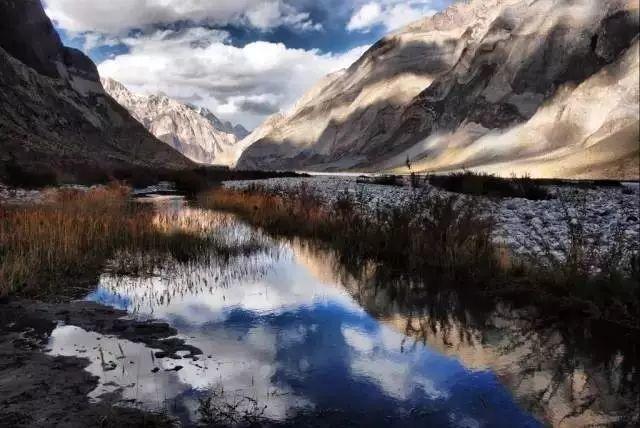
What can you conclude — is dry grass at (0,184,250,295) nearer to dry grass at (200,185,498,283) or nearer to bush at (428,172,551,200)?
dry grass at (200,185,498,283)

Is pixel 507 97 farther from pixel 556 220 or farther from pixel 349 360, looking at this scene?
pixel 349 360

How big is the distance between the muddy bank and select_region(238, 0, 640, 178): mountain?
44579 mm

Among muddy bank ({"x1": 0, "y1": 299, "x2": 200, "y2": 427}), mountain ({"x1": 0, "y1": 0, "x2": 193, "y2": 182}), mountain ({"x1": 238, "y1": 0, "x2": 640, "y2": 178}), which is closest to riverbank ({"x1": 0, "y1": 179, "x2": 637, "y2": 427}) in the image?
muddy bank ({"x1": 0, "y1": 299, "x2": 200, "y2": 427})

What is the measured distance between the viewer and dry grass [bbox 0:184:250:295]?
863cm

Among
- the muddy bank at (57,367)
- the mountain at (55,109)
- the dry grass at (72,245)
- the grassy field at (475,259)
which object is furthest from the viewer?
the mountain at (55,109)

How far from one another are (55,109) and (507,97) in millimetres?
62717

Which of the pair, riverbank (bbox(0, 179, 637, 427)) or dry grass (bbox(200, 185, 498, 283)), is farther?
dry grass (bbox(200, 185, 498, 283))

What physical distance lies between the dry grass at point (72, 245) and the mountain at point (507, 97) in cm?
4079

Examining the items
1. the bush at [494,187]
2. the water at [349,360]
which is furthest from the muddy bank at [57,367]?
the bush at [494,187]

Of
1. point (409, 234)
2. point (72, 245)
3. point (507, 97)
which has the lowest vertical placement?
point (72, 245)

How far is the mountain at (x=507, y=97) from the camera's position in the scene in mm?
54531

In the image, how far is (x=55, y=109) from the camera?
8300 cm

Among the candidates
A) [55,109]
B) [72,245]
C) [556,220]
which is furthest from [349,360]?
[55,109]

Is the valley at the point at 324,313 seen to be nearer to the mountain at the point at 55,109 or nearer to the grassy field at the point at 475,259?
the grassy field at the point at 475,259
